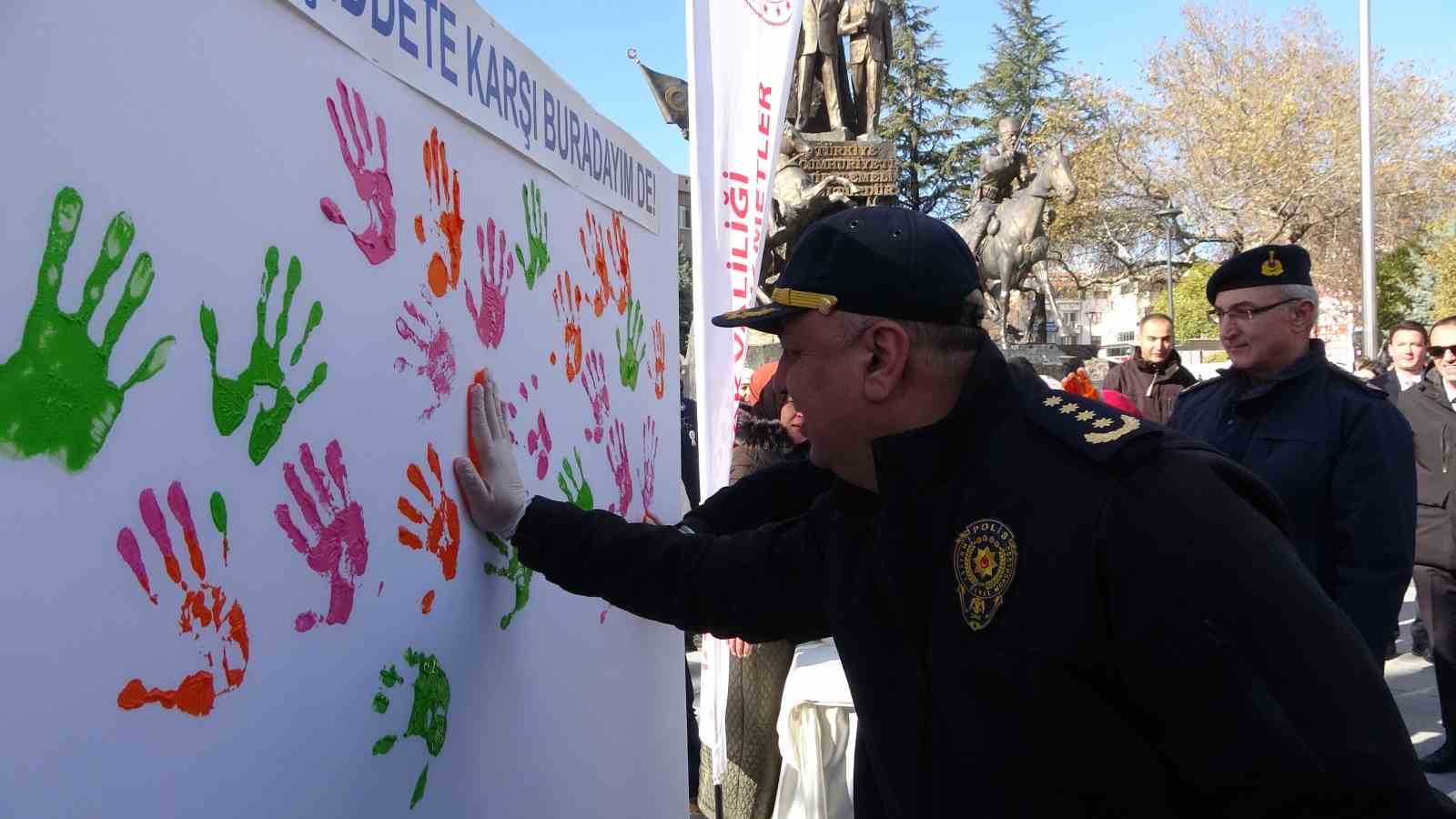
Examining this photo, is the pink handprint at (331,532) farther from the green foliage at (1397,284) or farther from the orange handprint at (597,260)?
the green foliage at (1397,284)

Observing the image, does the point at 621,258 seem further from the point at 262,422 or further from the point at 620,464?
the point at 262,422

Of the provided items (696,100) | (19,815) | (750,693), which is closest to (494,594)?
(19,815)

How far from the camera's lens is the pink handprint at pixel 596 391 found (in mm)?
2268

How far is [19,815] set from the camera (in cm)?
85

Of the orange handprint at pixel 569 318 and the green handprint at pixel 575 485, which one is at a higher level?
the orange handprint at pixel 569 318

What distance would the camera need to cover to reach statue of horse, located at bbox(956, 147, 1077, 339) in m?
16.8

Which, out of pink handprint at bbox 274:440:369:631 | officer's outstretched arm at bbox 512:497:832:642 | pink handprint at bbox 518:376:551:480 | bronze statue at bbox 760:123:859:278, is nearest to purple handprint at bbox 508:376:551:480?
pink handprint at bbox 518:376:551:480

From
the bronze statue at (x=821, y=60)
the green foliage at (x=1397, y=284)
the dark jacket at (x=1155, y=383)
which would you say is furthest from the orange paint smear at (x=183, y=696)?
the green foliage at (x=1397, y=284)

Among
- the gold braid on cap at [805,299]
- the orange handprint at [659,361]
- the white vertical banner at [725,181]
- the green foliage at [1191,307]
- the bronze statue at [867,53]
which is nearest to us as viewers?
the gold braid on cap at [805,299]

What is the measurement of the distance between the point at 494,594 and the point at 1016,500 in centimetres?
87

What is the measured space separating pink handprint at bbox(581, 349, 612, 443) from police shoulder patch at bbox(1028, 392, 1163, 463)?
3.51 feet

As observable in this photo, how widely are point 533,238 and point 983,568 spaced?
40.9 inches

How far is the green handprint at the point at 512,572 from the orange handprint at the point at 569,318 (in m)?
0.36

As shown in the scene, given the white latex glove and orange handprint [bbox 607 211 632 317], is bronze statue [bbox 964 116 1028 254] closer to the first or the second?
orange handprint [bbox 607 211 632 317]
